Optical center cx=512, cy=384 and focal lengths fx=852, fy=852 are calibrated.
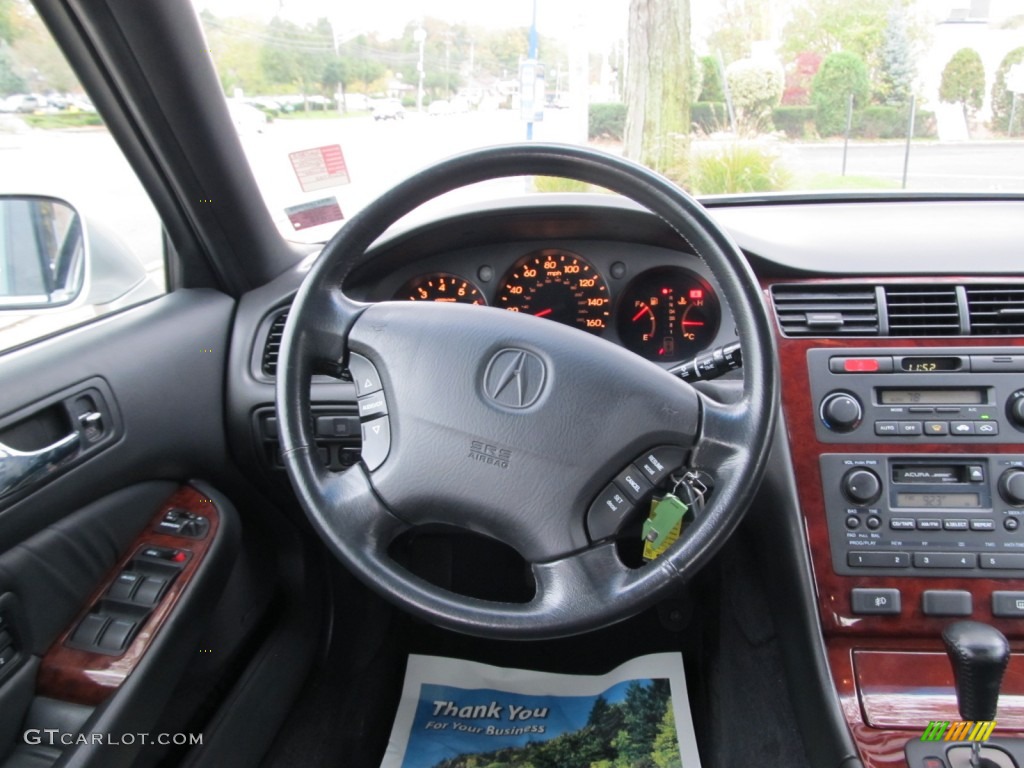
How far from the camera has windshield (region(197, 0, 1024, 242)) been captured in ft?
6.54

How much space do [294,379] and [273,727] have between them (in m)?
1.07

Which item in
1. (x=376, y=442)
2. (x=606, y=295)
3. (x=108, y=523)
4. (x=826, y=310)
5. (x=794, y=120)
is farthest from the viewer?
(x=794, y=120)

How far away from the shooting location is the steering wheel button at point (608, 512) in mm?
1279

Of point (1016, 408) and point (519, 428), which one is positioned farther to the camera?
point (1016, 408)

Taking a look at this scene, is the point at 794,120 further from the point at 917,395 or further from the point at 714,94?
the point at 917,395

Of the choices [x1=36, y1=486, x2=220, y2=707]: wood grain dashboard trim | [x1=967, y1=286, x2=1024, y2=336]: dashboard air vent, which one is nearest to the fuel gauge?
[x1=967, y1=286, x2=1024, y2=336]: dashboard air vent

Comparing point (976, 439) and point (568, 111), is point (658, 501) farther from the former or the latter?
point (568, 111)

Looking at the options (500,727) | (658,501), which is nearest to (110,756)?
(500,727)

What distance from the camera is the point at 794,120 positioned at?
2129 mm

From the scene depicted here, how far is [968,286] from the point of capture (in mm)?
1773

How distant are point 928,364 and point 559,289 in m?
0.82

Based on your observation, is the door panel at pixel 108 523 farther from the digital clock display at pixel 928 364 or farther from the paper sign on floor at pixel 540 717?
the digital clock display at pixel 928 364

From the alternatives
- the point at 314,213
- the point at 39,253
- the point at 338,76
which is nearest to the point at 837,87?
the point at 338,76

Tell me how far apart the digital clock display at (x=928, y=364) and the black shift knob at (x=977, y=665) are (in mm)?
507
